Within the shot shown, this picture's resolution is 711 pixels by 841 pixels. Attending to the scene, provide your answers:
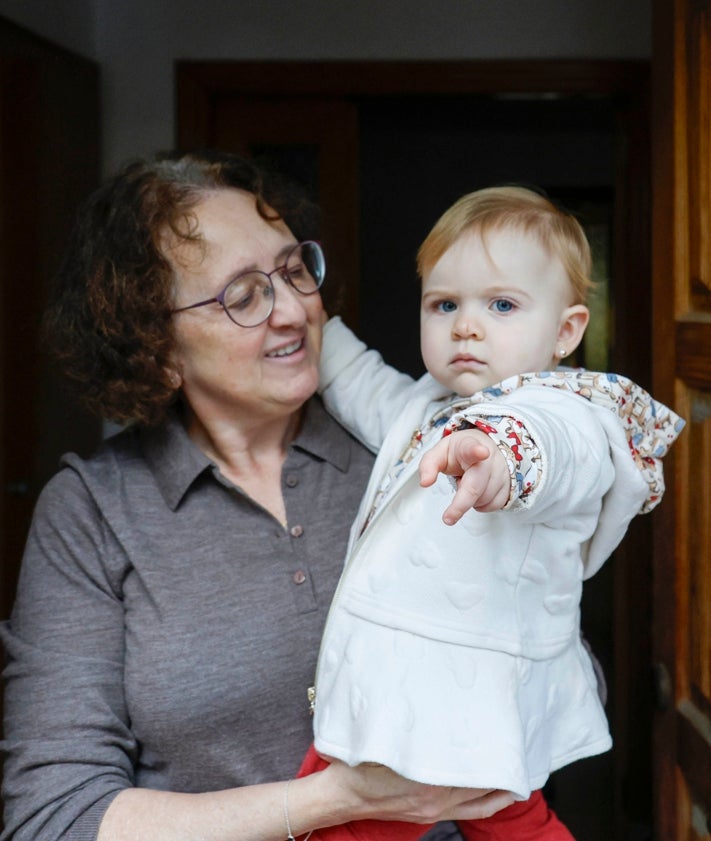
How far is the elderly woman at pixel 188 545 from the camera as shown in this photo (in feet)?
4.30

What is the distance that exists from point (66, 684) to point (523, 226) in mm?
825

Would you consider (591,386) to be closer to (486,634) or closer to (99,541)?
(486,634)

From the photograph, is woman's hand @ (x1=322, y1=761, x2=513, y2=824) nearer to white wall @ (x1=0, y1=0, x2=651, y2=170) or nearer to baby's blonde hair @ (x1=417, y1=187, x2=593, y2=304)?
baby's blonde hair @ (x1=417, y1=187, x2=593, y2=304)

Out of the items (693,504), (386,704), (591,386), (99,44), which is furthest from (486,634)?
(99,44)

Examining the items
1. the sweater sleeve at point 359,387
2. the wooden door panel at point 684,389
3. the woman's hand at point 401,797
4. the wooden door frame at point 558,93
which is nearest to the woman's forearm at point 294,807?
the woman's hand at point 401,797

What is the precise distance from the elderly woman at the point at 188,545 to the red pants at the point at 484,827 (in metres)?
0.05

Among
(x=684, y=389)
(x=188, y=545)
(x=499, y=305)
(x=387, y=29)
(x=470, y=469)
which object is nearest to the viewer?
(x=470, y=469)

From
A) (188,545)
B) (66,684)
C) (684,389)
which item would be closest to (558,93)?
(684,389)

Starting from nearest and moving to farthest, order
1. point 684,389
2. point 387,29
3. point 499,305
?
point 499,305 < point 684,389 < point 387,29

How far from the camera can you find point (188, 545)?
1.45 meters

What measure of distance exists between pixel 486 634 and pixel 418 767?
0.17 metres

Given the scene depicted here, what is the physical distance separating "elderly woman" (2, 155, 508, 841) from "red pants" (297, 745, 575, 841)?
5cm

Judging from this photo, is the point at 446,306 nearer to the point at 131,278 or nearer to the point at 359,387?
the point at 359,387

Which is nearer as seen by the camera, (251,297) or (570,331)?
(570,331)
